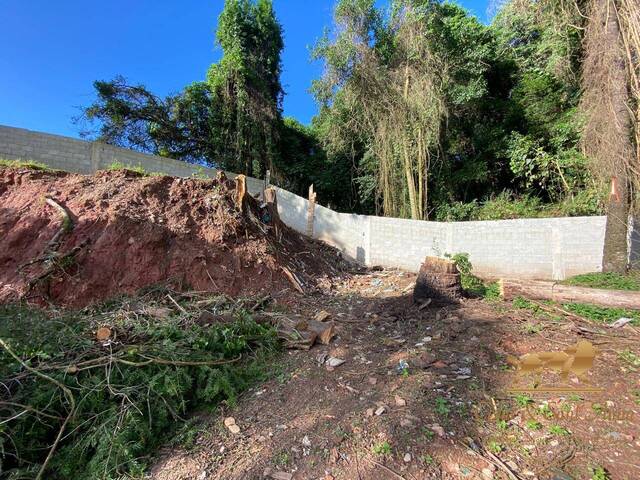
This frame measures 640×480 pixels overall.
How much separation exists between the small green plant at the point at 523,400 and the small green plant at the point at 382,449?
3.32ft

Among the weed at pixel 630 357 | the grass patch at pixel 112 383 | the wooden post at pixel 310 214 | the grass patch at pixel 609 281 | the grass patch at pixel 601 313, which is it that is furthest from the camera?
the wooden post at pixel 310 214

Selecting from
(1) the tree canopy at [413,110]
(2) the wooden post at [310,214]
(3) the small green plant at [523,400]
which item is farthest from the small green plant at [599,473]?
(2) the wooden post at [310,214]

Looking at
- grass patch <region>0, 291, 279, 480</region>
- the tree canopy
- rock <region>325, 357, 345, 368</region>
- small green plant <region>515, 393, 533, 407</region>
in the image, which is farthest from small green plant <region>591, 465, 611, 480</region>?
the tree canopy

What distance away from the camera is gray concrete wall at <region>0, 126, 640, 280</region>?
633cm

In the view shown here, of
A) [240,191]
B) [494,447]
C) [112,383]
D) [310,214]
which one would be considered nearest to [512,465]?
[494,447]

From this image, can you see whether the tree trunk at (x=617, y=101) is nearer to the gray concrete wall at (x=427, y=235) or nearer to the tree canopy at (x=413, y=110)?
the tree canopy at (x=413, y=110)

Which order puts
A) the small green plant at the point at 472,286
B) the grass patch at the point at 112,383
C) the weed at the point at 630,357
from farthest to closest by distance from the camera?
the small green plant at the point at 472,286, the weed at the point at 630,357, the grass patch at the point at 112,383

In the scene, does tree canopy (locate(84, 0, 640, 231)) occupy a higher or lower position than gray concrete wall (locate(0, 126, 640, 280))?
higher

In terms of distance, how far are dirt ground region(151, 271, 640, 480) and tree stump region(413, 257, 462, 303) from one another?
935mm

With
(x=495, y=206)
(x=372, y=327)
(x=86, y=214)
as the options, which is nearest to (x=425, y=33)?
(x=495, y=206)

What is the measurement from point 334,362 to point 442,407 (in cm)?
99

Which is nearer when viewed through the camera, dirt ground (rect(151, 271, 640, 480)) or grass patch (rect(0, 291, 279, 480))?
dirt ground (rect(151, 271, 640, 480))

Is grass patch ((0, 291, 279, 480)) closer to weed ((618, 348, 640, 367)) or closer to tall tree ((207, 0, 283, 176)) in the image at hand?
weed ((618, 348, 640, 367))

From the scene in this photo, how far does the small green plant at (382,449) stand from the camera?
1878 millimetres
